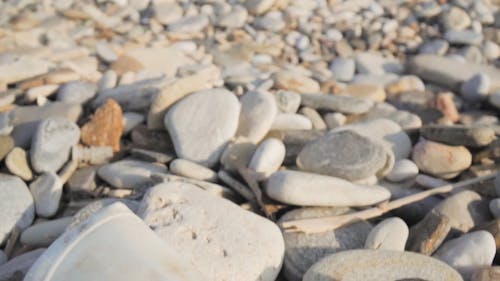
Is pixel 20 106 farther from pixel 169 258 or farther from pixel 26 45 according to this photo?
pixel 169 258

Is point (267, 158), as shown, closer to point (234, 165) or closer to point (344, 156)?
point (234, 165)

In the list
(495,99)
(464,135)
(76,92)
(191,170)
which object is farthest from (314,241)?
(495,99)

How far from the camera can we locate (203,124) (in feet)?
9.70

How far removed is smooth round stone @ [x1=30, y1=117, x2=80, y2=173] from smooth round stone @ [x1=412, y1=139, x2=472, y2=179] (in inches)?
74.9

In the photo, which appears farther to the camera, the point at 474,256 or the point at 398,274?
the point at 474,256

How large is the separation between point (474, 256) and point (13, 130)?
246 centimetres

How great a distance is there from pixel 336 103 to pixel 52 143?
173 centimetres

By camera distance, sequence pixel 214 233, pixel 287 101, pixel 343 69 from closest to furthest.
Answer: pixel 214 233, pixel 287 101, pixel 343 69

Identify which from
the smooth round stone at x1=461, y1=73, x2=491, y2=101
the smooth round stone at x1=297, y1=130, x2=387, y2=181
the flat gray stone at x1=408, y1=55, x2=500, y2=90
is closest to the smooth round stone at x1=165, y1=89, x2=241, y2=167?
the smooth round stone at x1=297, y1=130, x2=387, y2=181

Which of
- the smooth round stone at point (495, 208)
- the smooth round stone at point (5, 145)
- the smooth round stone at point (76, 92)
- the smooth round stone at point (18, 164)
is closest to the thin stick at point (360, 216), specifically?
the smooth round stone at point (495, 208)

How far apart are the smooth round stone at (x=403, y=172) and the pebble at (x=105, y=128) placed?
1.52m

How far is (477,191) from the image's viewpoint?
2.74 m

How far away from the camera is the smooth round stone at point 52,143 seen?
2.83 meters

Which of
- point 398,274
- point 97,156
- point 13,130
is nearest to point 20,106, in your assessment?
point 13,130
